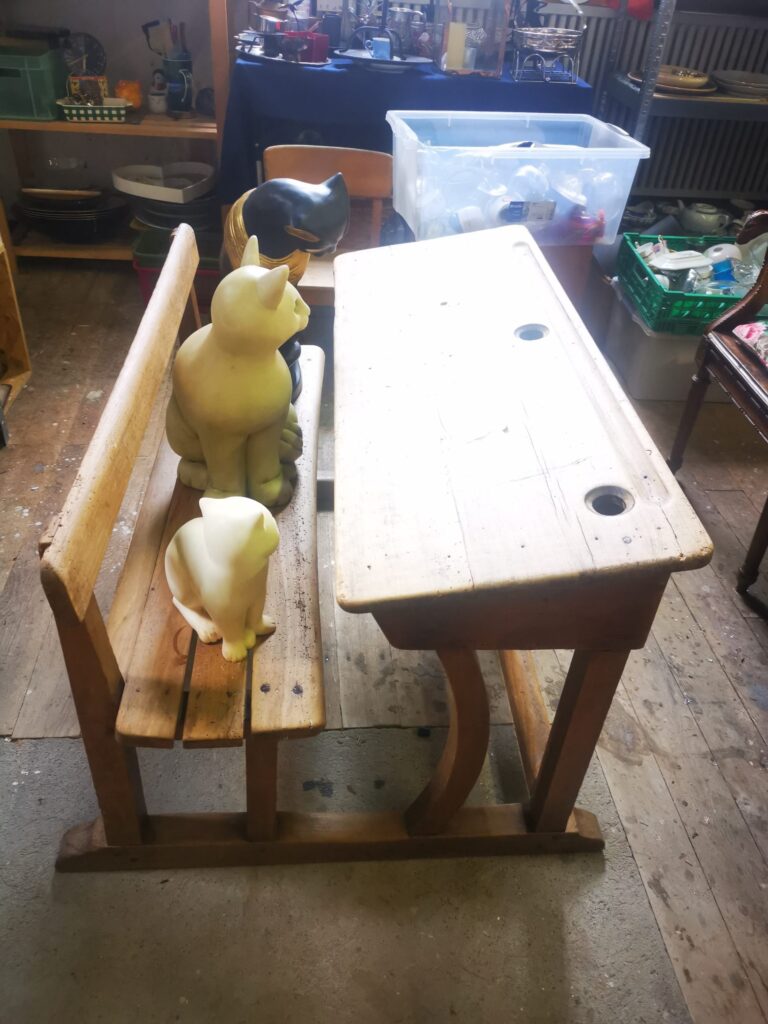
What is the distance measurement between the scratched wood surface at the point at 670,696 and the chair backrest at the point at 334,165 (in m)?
0.77

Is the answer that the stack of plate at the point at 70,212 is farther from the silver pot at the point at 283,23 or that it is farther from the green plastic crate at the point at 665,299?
the green plastic crate at the point at 665,299

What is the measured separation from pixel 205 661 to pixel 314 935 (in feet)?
1.67

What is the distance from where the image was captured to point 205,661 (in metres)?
1.16

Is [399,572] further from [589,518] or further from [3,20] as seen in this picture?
[3,20]

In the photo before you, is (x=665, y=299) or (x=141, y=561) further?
(x=665, y=299)

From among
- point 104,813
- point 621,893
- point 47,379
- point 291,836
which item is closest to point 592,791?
point 621,893

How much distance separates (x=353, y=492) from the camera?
1.09m

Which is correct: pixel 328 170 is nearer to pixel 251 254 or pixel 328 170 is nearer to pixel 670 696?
pixel 251 254

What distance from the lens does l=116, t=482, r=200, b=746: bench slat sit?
106 cm

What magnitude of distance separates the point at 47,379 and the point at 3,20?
1660 mm

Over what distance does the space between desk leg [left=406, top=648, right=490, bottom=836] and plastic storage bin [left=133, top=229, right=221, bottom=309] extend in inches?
84.9

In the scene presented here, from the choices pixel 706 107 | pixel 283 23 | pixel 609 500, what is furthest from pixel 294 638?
pixel 706 107

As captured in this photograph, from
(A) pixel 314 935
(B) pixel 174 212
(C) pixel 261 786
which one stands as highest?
(B) pixel 174 212

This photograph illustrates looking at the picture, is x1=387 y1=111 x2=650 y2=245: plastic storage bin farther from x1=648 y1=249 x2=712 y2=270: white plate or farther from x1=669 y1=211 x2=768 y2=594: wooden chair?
x1=669 y1=211 x2=768 y2=594: wooden chair
